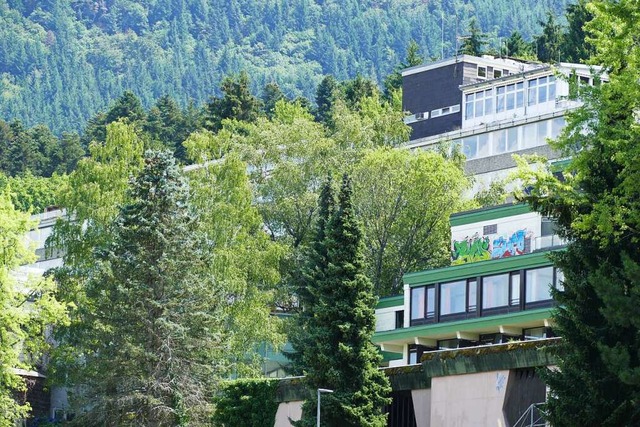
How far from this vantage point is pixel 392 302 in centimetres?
7556

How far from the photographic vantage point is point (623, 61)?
149 ft

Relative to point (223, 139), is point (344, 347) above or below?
below

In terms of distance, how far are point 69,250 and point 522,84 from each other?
35.6 metres

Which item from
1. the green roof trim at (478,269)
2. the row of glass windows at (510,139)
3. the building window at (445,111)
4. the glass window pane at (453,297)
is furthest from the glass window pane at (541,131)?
the glass window pane at (453,297)

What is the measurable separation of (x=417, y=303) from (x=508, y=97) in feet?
139

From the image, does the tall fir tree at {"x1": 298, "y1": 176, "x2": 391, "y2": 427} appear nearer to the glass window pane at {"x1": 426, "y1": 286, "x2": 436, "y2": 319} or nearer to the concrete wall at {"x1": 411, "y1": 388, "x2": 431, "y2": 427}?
the concrete wall at {"x1": 411, "y1": 388, "x2": 431, "y2": 427}

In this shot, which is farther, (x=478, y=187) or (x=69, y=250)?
(x=478, y=187)

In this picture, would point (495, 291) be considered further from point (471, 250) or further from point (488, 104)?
point (488, 104)

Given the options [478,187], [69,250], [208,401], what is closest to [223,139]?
[69,250]

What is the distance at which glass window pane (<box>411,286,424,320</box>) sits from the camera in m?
70.6

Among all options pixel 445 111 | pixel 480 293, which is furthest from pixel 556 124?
pixel 480 293

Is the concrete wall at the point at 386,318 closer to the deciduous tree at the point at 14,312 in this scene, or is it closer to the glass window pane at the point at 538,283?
the glass window pane at the point at 538,283

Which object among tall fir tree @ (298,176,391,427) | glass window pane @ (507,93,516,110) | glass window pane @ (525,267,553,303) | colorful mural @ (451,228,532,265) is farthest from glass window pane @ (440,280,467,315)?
glass window pane @ (507,93,516,110)

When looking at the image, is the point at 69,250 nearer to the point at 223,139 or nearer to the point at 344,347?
the point at 223,139
